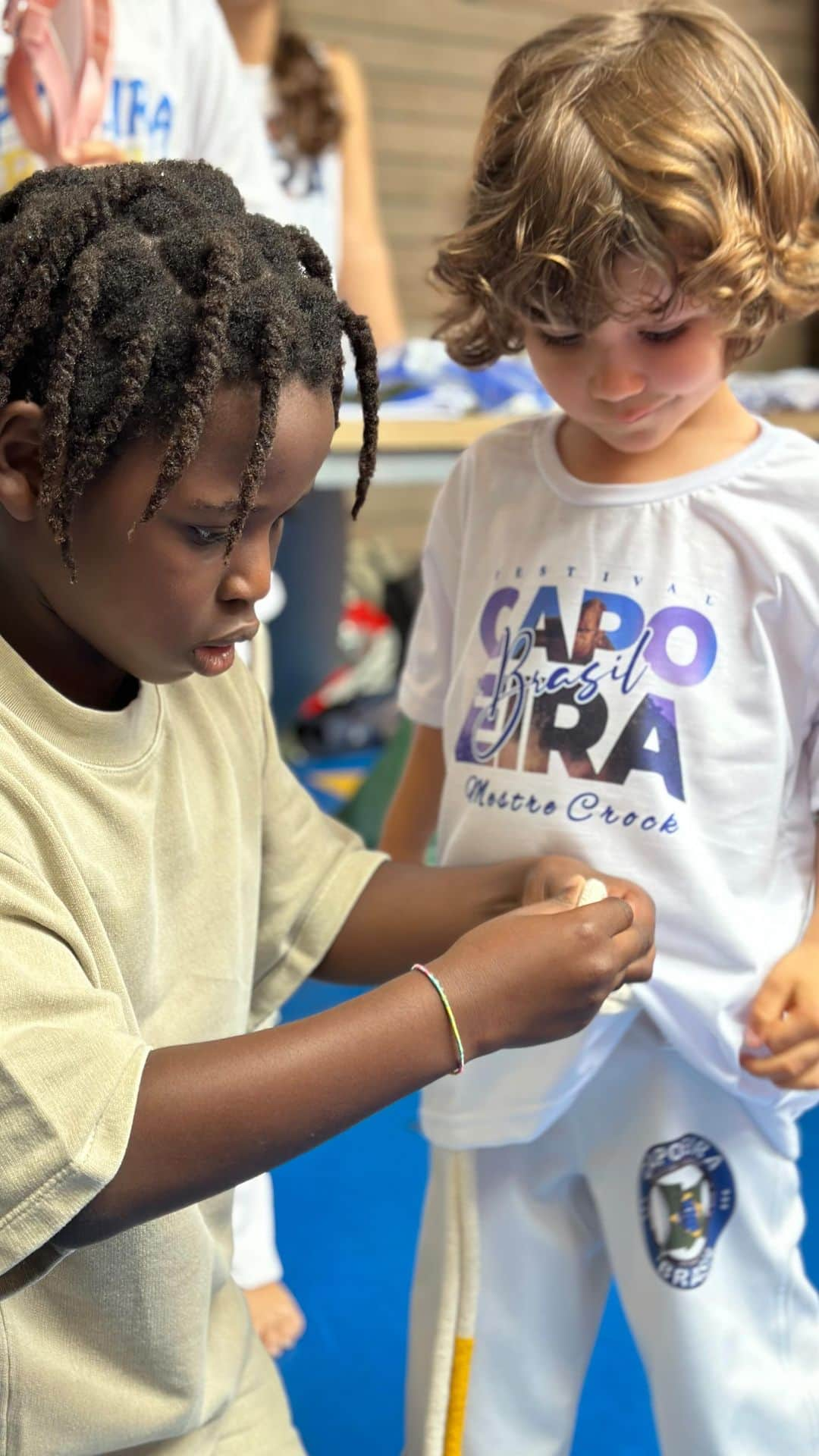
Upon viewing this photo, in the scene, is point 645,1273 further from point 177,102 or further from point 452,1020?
point 177,102

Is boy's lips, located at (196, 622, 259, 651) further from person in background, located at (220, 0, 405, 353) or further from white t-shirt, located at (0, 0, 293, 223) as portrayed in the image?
person in background, located at (220, 0, 405, 353)

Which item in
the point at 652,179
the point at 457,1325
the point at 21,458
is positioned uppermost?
the point at 652,179

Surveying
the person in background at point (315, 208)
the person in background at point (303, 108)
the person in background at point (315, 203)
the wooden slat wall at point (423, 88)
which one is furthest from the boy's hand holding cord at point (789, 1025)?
the wooden slat wall at point (423, 88)

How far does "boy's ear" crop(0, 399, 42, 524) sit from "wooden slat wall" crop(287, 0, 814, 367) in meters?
3.60

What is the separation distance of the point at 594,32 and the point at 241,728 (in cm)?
46

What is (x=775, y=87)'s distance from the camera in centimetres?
83

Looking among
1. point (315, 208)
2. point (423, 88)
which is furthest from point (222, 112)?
point (423, 88)

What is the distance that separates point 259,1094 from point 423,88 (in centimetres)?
410

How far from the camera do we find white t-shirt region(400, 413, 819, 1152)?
2.76ft

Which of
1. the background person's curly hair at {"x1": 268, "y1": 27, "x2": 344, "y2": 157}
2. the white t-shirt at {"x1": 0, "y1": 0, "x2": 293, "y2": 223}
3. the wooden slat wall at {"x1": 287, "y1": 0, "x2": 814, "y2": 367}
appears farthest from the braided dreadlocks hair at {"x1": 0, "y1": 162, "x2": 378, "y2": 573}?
the wooden slat wall at {"x1": 287, "y1": 0, "x2": 814, "y2": 367}

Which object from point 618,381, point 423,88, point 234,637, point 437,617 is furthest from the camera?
point 423,88

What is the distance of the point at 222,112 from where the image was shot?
143cm

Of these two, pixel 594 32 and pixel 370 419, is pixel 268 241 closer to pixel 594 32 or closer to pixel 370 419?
pixel 370 419

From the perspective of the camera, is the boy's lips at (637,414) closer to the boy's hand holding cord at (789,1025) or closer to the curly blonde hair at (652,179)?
the curly blonde hair at (652,179)
